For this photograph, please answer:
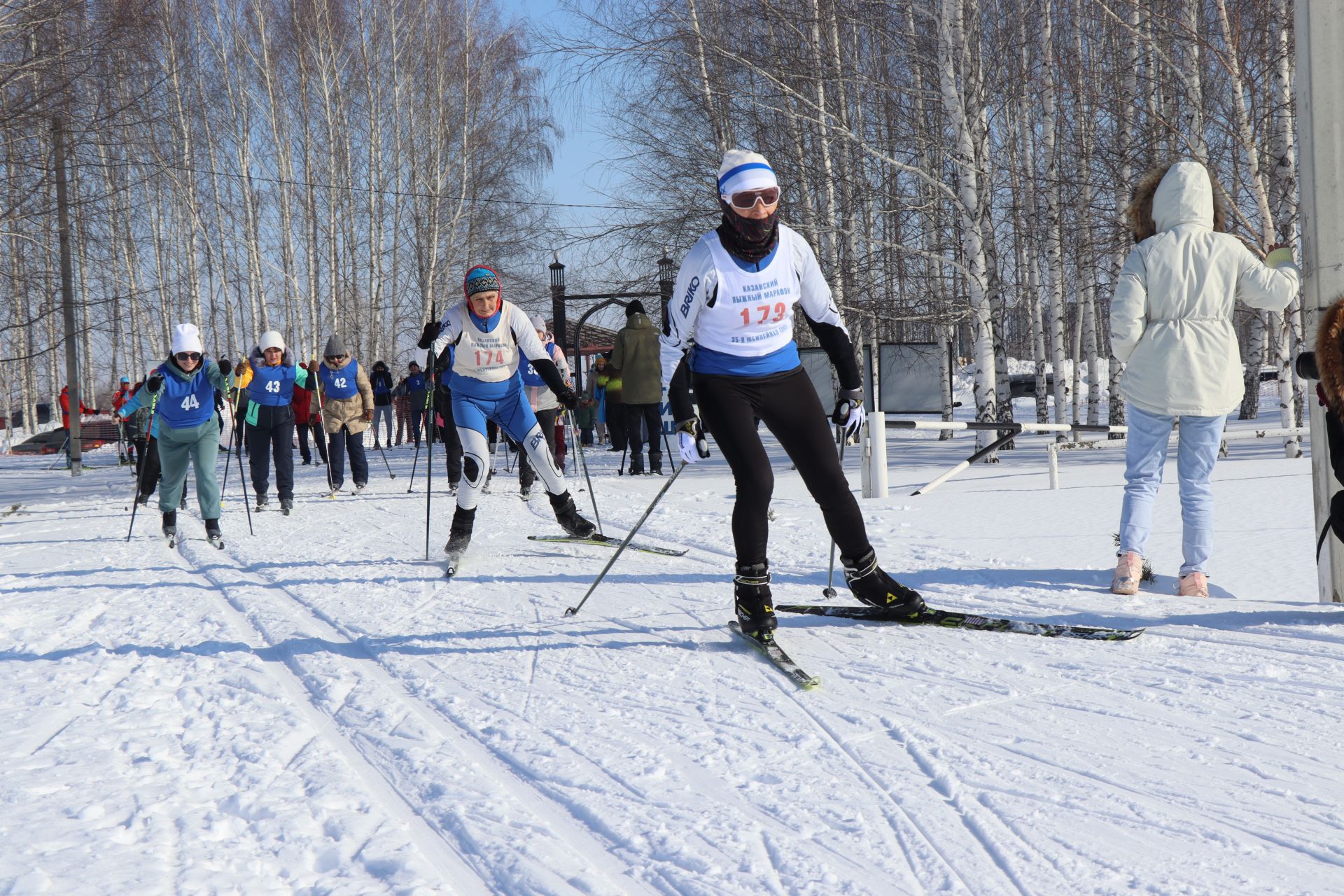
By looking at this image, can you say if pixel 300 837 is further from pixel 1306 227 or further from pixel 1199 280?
pixel 1306 227

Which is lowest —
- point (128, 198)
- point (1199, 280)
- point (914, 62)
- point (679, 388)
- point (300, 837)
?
point (300, 837)

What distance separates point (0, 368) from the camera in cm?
3117

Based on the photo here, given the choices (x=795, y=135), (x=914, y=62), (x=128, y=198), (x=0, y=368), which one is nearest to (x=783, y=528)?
(x=914, y=62)

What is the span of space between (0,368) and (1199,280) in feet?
111

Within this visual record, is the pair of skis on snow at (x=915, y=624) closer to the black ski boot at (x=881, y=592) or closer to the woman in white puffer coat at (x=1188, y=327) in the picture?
the black ski boot at (x=881, y=592)

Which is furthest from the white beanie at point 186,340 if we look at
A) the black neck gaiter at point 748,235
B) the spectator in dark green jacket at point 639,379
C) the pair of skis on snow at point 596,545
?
the black neck gaiter at point 748,235

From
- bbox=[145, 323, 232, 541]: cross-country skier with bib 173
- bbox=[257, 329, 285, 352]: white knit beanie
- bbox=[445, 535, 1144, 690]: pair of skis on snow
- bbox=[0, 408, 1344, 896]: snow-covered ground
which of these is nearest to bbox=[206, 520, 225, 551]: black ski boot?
bbox=[145, 323, 232, 541]: cross-country skier with bib 173

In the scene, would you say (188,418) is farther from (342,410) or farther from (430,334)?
(342,410)

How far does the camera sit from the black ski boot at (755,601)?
13.4 ft

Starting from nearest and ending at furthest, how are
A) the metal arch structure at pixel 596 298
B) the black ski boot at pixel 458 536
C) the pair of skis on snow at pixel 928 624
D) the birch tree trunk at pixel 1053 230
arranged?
the pair of skis on snow at pixel 928 624 < the black ski boot at pixel 458 536 < the birch tree trunk at pixel 1053 230 < the metal arch structure at pixel 596 298

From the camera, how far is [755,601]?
410 centimetres

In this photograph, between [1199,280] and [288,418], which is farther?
[288,418]

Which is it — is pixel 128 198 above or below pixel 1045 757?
above

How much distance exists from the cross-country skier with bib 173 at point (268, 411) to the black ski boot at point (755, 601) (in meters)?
7.41
